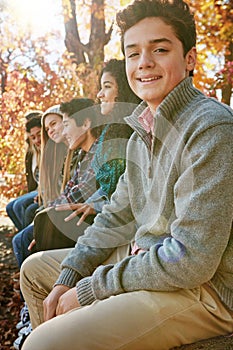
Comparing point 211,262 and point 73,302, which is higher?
point 211,262

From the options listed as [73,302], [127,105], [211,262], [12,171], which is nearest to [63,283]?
[73,302]

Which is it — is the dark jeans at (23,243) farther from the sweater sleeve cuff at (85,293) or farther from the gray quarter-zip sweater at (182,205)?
the sweater sleeve cuff at (85,293)

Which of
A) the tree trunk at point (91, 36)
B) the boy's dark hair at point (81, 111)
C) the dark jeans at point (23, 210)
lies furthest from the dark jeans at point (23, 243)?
the tree trunk at point (91, 36)

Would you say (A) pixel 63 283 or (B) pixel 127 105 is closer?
(A) pixel 63 283

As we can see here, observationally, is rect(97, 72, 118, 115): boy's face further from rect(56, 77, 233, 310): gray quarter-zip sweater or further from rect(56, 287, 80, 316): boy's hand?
rect(56, 287, 80, 316): boy's hand

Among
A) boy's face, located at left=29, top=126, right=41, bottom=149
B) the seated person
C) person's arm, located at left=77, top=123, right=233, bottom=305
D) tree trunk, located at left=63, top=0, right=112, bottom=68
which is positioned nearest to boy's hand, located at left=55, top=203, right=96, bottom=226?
person's arm, located at left=77, top=123, right=233, bottom=305

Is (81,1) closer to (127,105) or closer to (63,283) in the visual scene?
(127,105)

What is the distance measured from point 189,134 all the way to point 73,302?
0.71 m

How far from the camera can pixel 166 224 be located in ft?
5.70

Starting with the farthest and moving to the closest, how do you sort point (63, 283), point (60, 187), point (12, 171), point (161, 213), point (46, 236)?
point (12, 171) → point (60, 187) → point (46, 236) → point (63, 283) → point (161, 213)

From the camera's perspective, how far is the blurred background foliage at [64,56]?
5762 mm

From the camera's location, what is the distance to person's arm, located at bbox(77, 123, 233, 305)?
4.92 ft

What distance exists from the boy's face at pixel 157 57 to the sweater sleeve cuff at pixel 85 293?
702 millimetres

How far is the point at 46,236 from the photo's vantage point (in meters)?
2.98
